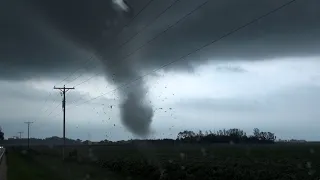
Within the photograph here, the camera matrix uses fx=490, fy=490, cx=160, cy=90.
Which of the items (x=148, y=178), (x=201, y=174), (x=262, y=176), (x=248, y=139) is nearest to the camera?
(x=262, y=176)

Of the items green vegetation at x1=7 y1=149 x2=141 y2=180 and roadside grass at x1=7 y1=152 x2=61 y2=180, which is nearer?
green vegetation at x1=7 y1=149 x2=141 y2=180

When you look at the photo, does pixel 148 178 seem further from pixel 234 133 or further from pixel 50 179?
pixel 234 133

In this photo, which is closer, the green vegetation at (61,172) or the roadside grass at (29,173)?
the green vegetation at (61,172)

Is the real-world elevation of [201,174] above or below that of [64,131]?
below

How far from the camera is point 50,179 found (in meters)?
35.6

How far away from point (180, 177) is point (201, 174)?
150 cm

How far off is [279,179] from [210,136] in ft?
454

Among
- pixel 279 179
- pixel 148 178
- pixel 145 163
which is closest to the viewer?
pixel 279 179

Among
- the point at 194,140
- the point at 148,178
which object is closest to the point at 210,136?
the point at 194,140

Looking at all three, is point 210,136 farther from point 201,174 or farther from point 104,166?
point 201,174

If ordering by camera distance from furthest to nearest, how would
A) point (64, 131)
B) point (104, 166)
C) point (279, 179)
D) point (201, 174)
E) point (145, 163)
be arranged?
point (64, 131), point (104, 166), point (145, 163), point (201, 174), point (279, 179)

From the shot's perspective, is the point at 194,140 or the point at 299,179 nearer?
the point at 299,179

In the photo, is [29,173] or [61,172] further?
[29,173]

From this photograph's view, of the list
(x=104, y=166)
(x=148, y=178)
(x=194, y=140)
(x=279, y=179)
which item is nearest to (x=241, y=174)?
(x=279, y=179)
